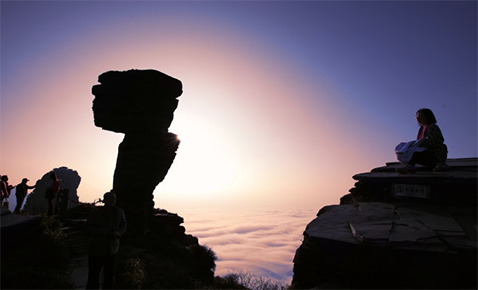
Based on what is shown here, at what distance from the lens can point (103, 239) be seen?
496 cm

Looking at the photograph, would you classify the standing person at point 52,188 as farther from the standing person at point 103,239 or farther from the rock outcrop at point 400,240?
the rock outcrop at point 400,240

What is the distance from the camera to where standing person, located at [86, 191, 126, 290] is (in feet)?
16.2

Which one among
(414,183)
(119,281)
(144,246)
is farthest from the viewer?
(144,246)

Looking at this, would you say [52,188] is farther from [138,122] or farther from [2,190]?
[138,122]

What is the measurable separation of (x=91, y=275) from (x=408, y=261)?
541cm

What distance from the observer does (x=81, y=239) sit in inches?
376

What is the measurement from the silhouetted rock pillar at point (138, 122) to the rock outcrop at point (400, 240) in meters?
9.53

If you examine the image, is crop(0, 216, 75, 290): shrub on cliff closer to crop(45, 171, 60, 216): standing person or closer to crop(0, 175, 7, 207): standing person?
crop(45, 171, 60, 216): standing person

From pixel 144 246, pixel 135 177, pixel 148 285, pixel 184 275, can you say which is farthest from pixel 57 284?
pixel 135 177

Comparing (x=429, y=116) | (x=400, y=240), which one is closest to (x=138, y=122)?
(x=429, y=116)

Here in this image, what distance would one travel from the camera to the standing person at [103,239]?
493 centimetres

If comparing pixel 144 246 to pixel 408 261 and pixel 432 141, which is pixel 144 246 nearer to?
pixel 408 261

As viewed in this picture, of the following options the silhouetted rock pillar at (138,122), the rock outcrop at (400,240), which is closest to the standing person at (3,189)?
the silhouetted rock pillar at (138,122)

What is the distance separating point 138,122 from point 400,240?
40.1 feet
